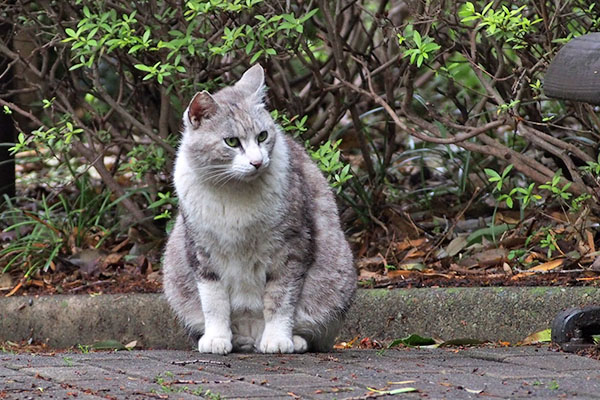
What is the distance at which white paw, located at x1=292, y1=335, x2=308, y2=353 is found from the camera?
A: 14.7 feet

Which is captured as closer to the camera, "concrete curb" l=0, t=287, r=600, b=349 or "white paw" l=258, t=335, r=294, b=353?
"white paw" l=258, t=335, r=294, b=353

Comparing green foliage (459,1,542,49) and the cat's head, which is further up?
green foliage (459,1,542,49)

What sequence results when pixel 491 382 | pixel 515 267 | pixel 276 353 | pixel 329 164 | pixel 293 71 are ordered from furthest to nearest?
1. pixel 293 71
2. pixel 515 267
3. pixel 329 164
4. pixel 276 353
5. pixel 491 382

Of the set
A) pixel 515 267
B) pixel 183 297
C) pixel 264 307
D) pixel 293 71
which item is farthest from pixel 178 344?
pixel 293 71

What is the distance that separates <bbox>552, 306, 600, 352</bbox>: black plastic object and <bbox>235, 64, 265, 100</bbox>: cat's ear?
5.41ft

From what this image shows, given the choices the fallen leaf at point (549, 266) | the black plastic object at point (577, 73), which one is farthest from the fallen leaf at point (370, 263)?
the black plastic object at point (577, 73)

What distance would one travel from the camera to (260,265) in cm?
437

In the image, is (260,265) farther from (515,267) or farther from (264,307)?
(515,267)

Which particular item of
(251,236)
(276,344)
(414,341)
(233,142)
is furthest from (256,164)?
(414,341)

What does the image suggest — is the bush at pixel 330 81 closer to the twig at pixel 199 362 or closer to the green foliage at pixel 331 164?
the green foliage at pixel 331 164

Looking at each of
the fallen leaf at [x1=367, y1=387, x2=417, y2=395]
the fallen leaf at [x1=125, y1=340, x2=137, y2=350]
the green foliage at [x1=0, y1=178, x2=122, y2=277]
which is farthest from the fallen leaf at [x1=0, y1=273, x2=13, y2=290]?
the fallen leaf at [x1=367, y1=387, x2=417, y2=395]

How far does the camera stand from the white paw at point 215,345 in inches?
172

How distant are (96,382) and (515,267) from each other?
2.86 metres

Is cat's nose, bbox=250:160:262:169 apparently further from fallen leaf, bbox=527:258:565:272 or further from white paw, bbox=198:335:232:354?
fallen leaf, bbox=527:258:565:272
